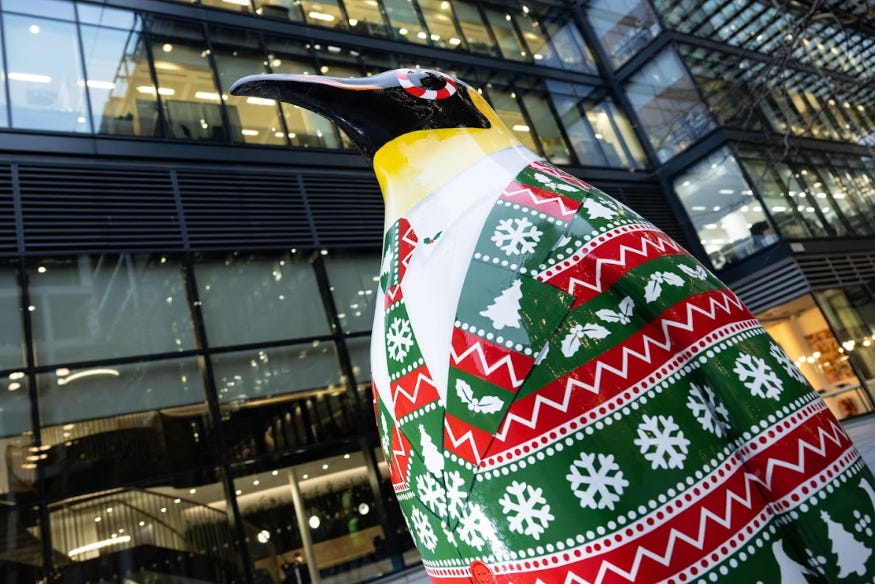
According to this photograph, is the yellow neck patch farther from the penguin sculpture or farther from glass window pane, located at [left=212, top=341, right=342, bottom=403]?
glass window pane, located at [left=212, top=341, right=342, bottom=403]

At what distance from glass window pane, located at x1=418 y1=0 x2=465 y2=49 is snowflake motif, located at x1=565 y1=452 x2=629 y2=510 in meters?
13.2

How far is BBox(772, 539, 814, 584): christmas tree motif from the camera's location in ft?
2.72

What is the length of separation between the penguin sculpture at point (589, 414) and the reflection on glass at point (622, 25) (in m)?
15.7

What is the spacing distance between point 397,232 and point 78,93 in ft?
30.5

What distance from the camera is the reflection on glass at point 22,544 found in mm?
6117

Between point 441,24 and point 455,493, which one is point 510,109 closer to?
point 441,24

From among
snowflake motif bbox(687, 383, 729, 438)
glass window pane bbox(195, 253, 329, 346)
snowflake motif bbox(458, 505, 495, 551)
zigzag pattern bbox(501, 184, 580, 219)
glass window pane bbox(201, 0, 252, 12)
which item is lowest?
snowflake motif bbox(458, 505, 495, 551)

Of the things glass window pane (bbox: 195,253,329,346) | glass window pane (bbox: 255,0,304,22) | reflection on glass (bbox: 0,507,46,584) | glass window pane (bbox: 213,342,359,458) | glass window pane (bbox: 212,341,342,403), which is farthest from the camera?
glass window pane (bbox: 255,0,304,22)

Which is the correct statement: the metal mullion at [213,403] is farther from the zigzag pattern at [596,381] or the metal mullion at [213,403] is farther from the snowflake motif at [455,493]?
the zigzag pattern at [596,381]

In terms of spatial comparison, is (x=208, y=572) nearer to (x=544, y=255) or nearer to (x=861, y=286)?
(x=544, y=255)

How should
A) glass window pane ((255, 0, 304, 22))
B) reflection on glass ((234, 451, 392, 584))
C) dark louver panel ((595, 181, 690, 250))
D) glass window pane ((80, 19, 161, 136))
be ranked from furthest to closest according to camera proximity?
dark louver panel ((595, 181, 690, 250)), glass window pane ((255, 0, 304, 22)), glass window pane ((80, 19, 161, 136)), reflection on glass ((234, 451, 392, 584))

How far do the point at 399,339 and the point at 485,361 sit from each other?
198 millimetres

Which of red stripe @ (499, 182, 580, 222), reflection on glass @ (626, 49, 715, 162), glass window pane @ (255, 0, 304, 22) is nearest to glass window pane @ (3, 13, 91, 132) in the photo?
glass window pane @ (255, 0, 304, 22)

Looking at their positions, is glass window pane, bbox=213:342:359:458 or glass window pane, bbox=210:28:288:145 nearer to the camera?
glass window pane, bbox=213:342:359:458
